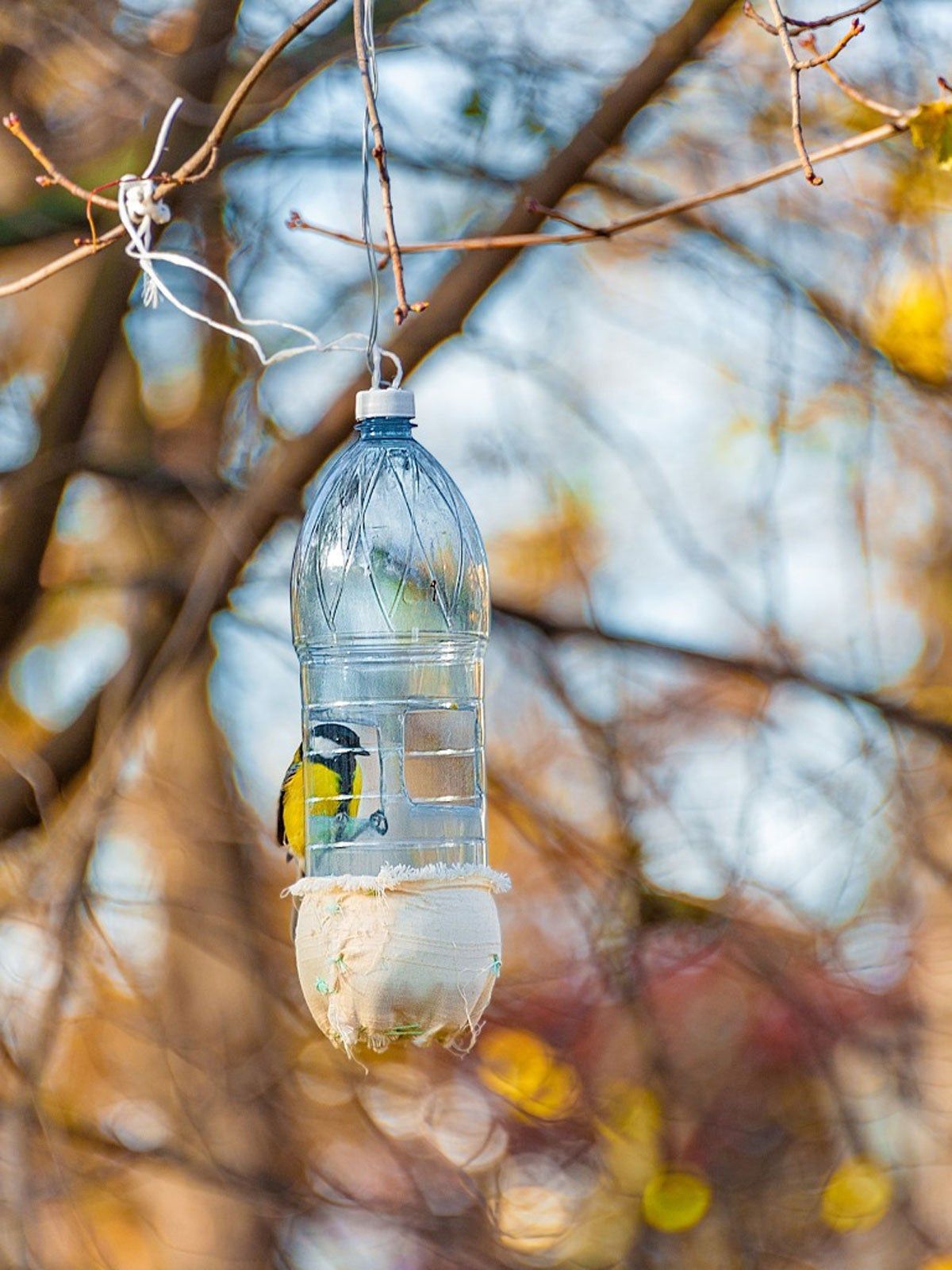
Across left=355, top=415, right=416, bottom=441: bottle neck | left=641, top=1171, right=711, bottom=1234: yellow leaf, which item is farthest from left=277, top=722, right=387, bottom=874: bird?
left=641, top=1171, right=711, bottom=1234: yellow leaf

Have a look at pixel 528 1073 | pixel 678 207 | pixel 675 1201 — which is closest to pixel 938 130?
pixel 678 207

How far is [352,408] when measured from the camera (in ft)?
13.1

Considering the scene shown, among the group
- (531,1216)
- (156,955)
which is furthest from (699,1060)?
(156,955)

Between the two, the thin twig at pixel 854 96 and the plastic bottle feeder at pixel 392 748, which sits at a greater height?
the thin twig at pixel 854 96

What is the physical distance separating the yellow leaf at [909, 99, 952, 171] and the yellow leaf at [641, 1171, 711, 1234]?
3866 millimetres

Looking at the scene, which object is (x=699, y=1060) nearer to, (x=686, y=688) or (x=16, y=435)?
(x=686, y=688)

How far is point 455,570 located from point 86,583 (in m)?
2.61

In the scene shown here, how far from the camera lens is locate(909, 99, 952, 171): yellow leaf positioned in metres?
1.89

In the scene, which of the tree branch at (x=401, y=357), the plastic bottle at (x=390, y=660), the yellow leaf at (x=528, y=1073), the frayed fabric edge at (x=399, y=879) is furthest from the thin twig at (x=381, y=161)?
the yellow leaf at (x=528, y=1073)

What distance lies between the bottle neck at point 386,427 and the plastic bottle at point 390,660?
0.12 metres

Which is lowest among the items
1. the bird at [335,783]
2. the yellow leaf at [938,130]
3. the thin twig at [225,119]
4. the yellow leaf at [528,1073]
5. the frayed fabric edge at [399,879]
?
the frayed fabric edge at [399,879]

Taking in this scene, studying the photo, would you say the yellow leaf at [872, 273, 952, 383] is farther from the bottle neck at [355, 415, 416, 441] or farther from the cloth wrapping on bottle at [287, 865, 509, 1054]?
the cloth wrapping on bottle at [287, 865, 509, 1054]

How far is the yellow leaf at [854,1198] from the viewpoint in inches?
211

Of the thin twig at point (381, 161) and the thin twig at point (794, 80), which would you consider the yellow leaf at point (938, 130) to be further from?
the thin twig at point (381, 161)
